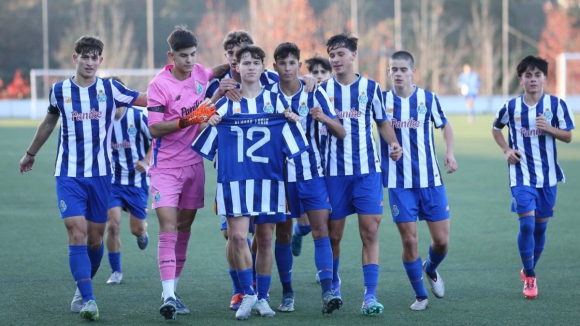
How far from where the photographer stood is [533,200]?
699 cm

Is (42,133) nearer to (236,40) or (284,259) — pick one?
(236,40)

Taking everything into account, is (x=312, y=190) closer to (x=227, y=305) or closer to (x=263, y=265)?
(x=263, y=265)

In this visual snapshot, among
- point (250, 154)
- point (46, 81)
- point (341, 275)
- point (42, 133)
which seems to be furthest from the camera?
point (46, 81)

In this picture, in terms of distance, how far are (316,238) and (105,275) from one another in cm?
250

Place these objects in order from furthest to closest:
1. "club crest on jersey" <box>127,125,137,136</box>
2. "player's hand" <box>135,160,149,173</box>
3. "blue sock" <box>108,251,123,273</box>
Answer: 1. "club crest on jersey" <box>127,125,137,136</box>
2. "player's hand" <box>135,160,149,173</box>
3. "blue sock" <box>108,251,123,273</box>

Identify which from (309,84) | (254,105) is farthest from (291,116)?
(309,84)

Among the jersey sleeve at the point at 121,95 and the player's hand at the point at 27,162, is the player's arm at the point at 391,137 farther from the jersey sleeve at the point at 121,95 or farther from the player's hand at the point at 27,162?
the player's hand at the point at 27,162

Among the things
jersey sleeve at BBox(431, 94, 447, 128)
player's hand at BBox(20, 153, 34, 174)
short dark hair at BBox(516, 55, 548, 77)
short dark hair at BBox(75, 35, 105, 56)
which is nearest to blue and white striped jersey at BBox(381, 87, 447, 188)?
jersey sleeve at BBox(431, 94, 447, 128)

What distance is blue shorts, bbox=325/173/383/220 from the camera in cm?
624

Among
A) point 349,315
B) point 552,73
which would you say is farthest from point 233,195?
point 552,73

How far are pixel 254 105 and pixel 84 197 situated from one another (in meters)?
1.45

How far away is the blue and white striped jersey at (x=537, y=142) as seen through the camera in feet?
23.1

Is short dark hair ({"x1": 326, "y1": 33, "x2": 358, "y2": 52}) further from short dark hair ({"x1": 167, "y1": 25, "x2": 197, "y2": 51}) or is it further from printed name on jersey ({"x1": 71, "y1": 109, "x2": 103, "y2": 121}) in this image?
printed name on jersey ({"x1": 71, "y1": 109, "x2": 103, "y2": 121})

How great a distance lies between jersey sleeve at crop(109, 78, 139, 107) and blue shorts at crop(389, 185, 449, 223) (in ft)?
7.02
